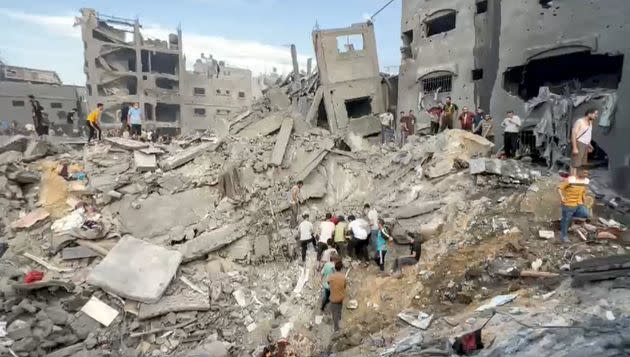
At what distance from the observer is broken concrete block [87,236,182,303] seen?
923 centimetres

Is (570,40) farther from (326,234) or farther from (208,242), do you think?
(208,242)

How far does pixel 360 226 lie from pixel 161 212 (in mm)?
5825

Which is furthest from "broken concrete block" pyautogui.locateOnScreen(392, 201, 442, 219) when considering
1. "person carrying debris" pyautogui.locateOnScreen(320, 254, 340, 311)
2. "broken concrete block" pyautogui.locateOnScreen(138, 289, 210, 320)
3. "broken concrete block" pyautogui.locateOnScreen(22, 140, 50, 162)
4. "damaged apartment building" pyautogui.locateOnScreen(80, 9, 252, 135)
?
"damaged apartment building" pyautogui.locateOnScreen(80, 9, 252, 135)

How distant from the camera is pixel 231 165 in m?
12.6

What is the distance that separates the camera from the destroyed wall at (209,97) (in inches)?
1566

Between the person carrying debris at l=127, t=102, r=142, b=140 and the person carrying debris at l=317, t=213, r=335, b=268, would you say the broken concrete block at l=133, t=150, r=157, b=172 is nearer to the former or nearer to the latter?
the person carrying debris at l=127, t=102, r=142, b=140

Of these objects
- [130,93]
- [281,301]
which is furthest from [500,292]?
[130,93]

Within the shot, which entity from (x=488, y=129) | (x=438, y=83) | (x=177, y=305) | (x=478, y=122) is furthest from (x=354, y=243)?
(x=438, y=83)

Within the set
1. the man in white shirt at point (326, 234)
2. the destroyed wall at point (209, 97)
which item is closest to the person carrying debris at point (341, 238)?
the man in white shirt at point (326, 234)

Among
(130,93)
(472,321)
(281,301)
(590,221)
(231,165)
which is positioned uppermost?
(130,93)

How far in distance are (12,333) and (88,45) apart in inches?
1294

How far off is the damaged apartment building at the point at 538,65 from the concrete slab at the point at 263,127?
686 centimetres

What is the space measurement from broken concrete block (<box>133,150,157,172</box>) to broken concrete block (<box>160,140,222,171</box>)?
0.88 ft

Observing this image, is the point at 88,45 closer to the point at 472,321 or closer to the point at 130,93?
the point at 130,93
